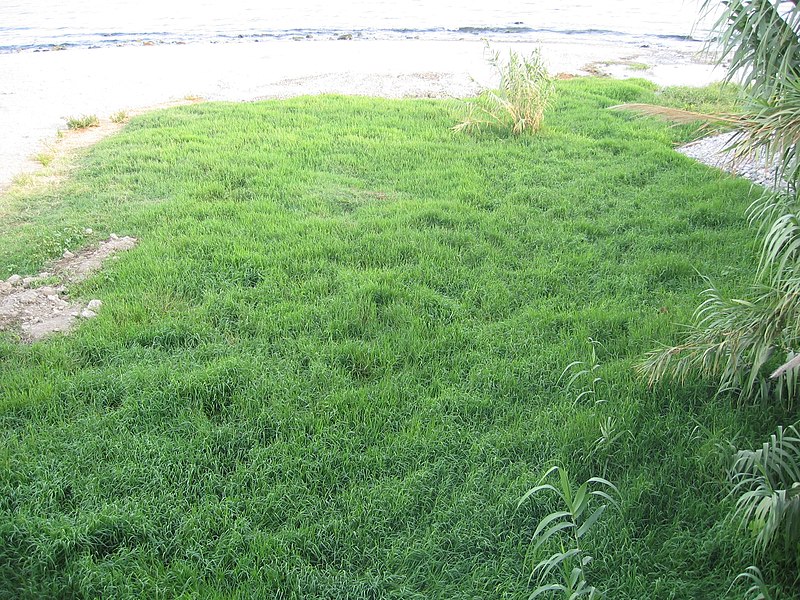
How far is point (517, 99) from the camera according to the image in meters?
8.72

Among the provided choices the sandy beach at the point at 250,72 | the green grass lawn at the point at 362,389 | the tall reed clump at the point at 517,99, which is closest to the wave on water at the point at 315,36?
the sandy beach at the point at 250,72

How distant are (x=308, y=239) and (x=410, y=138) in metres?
3.62

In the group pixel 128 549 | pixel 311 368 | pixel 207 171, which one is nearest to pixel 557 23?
pixel 207 171

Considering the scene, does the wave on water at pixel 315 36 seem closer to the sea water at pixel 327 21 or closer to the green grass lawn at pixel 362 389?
the sea water at pixel 327 21

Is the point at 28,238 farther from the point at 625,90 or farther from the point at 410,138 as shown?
the point at 625,90

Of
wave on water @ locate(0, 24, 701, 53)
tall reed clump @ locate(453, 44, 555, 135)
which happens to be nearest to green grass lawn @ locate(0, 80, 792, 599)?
tall reed clump @ locate(453, 44, 555, 135)

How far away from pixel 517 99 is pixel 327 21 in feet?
63.2

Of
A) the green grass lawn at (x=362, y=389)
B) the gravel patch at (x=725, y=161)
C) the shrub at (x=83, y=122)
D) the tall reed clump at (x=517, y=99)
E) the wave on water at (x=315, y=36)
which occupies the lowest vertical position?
the green grass lawn at (x=362, y=389)

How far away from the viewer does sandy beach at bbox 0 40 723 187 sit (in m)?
11.5

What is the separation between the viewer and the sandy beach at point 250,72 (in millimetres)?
11477

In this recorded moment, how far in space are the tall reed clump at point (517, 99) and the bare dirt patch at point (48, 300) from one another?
5.44 metres

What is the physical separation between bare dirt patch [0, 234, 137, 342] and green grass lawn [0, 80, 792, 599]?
0.17 meters

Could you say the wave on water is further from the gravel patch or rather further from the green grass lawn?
the green grass lawn

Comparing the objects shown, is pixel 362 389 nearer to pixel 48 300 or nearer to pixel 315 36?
pixel 48 300
